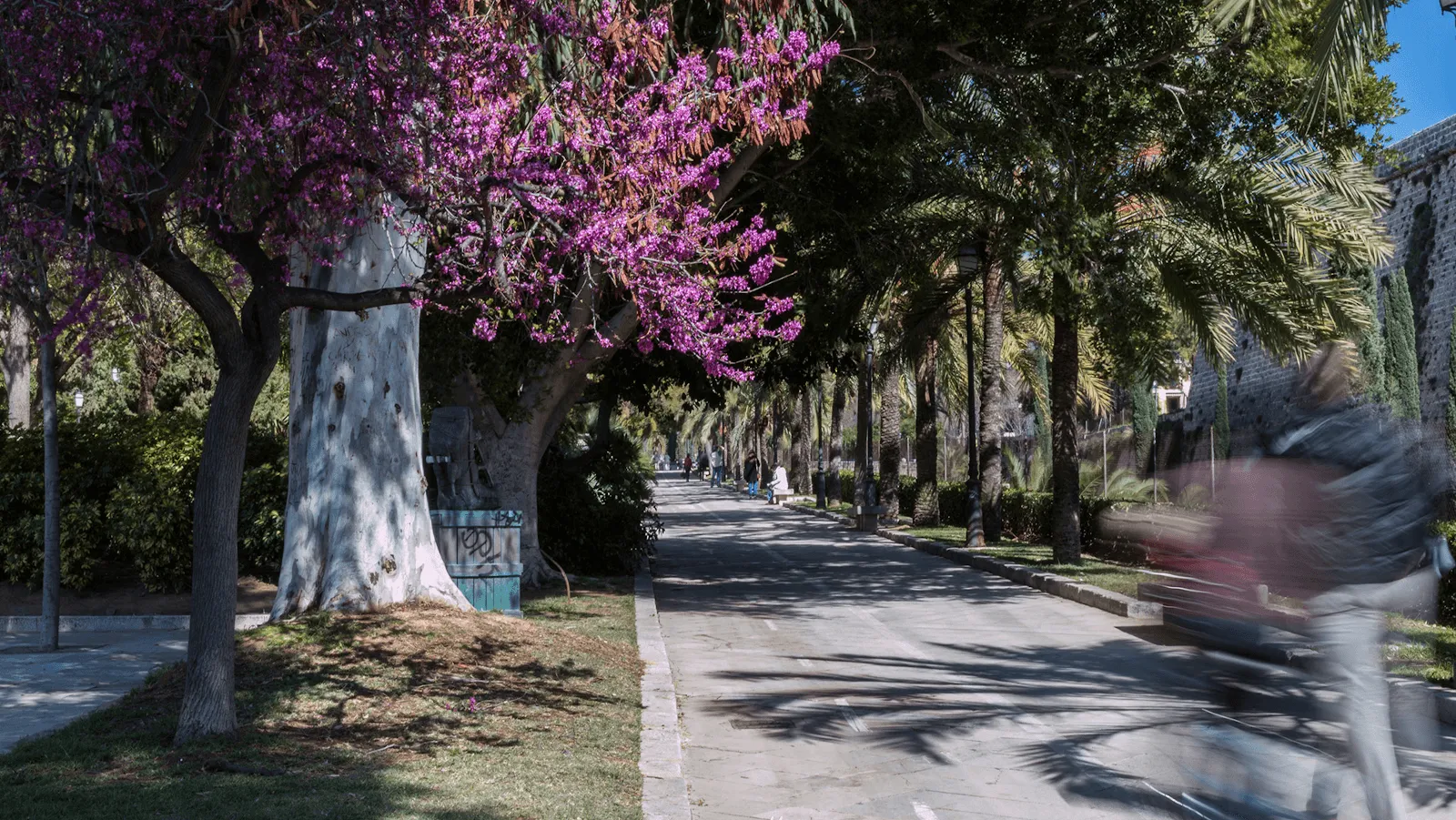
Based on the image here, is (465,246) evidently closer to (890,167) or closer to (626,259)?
(626,259)

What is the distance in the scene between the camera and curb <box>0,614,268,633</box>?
13.2 metres

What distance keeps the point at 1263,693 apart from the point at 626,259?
4.53 metres

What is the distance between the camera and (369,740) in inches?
278

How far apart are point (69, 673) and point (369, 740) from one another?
4.15 m

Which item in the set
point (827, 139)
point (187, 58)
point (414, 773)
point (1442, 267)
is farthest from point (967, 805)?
point (1442, 267)

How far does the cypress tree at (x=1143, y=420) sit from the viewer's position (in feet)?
135

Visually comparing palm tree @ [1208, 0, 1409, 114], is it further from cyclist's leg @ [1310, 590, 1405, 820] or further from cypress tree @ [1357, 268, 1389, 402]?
cypress tree @ [1357, 268, 1389, 402]

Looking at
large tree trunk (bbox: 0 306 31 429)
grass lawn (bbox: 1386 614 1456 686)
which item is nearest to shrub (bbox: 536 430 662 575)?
large tree trunk (bbox: 0 306 31 429)

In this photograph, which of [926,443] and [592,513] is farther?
[926,443]

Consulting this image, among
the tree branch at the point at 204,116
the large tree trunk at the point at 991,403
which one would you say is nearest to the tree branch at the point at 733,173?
the tree branch at the point at 204,116

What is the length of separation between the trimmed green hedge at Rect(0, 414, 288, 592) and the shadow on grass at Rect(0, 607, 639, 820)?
5.45 m

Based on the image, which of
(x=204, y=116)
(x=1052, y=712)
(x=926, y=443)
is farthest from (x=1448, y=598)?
(x=926, y=443)

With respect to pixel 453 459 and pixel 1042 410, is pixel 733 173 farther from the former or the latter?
pixel 1042 410

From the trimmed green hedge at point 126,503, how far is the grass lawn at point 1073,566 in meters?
10.2
